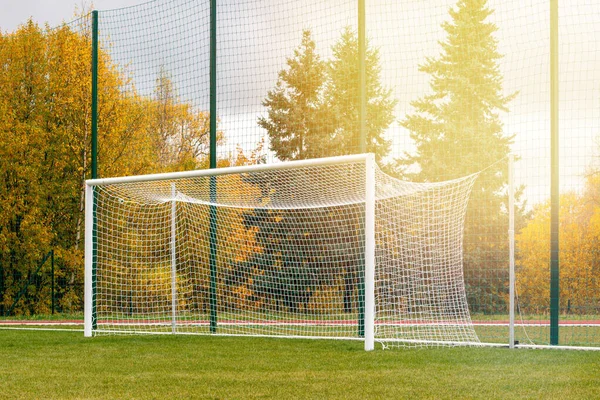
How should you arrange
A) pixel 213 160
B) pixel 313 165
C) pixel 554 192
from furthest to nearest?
pixel 213 160 → pixel 313 165 → pixel 554 192

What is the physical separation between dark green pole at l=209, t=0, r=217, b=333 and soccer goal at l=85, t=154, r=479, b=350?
30mm

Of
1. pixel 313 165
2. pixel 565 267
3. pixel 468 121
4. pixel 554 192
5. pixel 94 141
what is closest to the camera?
pixel 554 192

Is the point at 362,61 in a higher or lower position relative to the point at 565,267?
higher

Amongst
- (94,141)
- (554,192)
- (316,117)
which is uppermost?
(316,117)

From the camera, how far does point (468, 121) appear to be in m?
21.9

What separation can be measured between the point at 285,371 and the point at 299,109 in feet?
38.6

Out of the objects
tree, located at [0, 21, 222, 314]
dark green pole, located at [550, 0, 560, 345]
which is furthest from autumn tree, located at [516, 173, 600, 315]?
dark green pole, located at [550, 0, 560, 345]

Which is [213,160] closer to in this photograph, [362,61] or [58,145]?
[362,61]

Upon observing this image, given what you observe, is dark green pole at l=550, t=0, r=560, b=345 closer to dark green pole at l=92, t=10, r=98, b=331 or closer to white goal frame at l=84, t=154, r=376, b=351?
white goal frame at l=84, t=154, r=376, b=351

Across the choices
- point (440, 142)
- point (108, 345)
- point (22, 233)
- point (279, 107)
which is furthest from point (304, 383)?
point (440, 142)

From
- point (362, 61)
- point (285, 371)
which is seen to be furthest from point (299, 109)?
point (285, 371)

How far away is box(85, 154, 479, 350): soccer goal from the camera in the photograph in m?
8.71

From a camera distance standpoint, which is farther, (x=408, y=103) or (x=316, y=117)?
(x=408, y=103)

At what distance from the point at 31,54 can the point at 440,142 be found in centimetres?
1097
